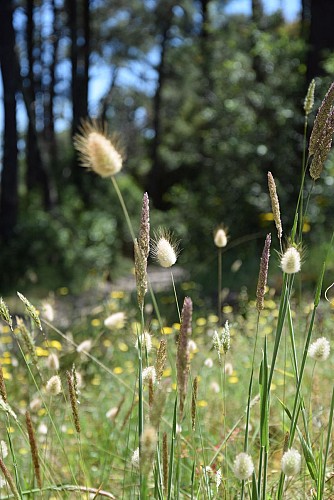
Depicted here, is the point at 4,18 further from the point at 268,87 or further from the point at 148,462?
the point at 148,462

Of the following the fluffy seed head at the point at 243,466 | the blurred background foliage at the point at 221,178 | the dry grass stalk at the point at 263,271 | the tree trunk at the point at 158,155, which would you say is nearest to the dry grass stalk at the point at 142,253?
the dry grass stalk at the point at 263,271

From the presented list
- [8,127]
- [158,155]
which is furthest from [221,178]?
[158,155]

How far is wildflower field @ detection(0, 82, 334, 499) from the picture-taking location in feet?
3.49

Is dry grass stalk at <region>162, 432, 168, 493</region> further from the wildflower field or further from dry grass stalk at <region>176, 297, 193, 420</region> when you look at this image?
dry grass stalk at <region>176, 297, 193, 420</region>

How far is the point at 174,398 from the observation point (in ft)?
9.80

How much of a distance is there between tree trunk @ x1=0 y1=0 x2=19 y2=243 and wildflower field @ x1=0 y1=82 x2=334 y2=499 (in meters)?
2.73

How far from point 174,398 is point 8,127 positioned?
22.8 feet

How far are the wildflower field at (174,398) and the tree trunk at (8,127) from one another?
2732mm

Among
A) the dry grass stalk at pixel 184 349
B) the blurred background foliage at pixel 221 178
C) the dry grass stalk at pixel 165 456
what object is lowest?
the dry grass stalk at pixel 165 456

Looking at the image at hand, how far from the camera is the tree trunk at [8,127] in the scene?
881 centimetres

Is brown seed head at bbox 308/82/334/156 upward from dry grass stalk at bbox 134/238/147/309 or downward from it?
upward

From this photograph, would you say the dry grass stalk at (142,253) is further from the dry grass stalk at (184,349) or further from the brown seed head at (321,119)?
the brown seed head at (321,119)

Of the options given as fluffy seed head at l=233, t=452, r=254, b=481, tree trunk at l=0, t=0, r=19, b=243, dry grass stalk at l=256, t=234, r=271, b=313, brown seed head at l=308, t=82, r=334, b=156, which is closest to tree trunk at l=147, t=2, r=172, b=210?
tree trunk at l=0, t=0, r=19, b=243

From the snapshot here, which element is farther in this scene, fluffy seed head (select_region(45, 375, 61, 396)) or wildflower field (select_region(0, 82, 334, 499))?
fluffy seed head (select_region(45, 375, 61, 396))
